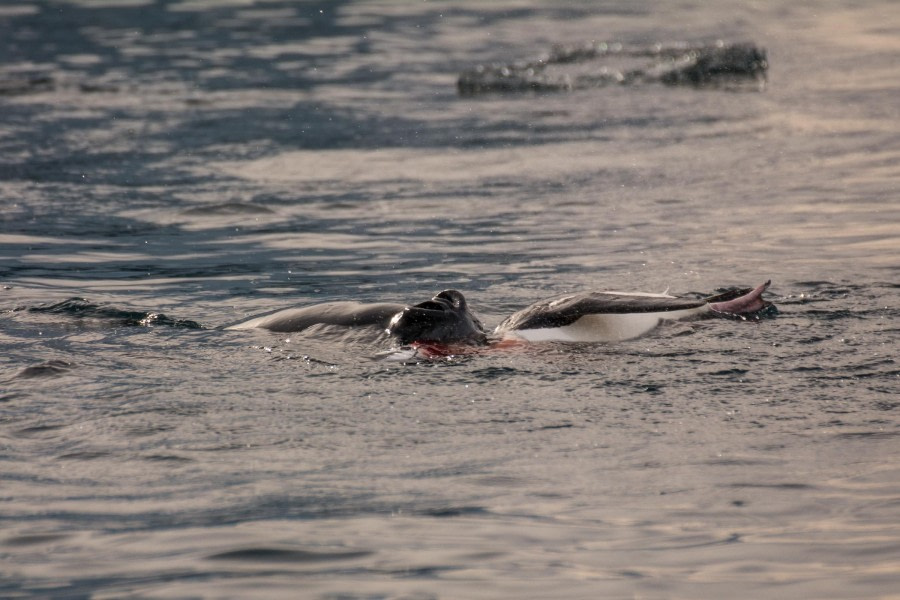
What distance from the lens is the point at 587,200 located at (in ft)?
33.9

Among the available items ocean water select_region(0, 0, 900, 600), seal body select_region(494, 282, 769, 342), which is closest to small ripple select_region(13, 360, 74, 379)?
ocean water select_region(0, 0, 900, 600)

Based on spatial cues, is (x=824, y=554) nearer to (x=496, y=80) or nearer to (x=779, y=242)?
(x=779, y=242)

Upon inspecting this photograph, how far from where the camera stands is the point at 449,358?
19.3ft

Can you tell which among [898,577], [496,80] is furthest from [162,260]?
[496,80]

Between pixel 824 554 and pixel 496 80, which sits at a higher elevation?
pixel 496 80

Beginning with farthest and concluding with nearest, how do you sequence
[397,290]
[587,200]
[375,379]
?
[587,200], [397,290], [375,379]

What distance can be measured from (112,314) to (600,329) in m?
2.60

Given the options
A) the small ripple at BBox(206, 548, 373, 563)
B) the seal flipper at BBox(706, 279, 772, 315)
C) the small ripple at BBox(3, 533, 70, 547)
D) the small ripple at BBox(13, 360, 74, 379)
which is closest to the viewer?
the small ripple at BBox(206, 548, 373, 563)

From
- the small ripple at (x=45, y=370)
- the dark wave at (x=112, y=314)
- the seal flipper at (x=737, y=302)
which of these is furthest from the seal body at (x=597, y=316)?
the small ripple at (x=45, y=370)

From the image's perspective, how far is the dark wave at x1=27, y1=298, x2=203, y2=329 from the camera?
6867 mm

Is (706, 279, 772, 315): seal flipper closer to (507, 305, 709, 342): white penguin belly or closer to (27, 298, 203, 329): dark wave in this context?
(507, 305, 709, 342): white penguin belly

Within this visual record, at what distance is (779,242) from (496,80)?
8489 millimetres

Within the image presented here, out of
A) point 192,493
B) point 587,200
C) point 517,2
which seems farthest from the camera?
point 517,2

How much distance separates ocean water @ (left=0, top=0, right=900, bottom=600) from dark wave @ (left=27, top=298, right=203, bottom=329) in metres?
0.03
